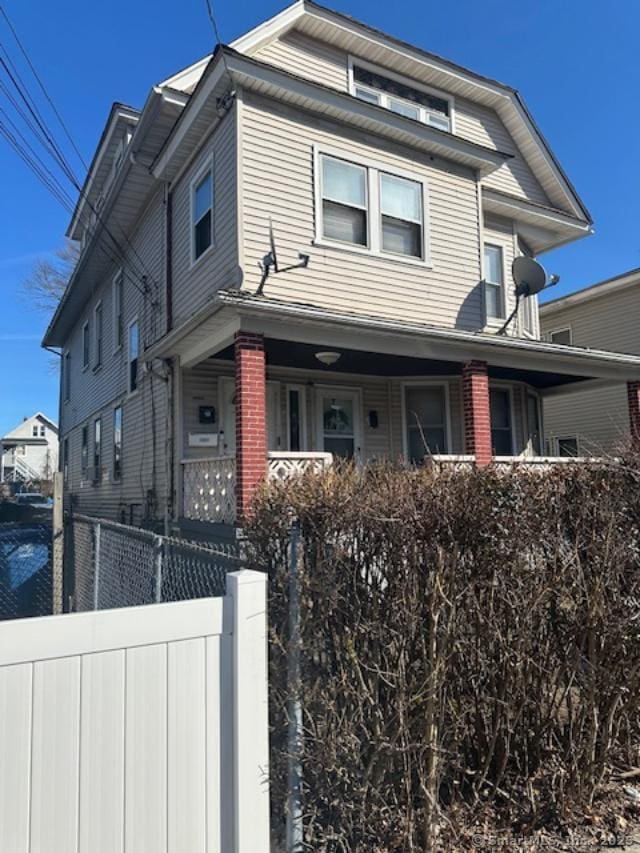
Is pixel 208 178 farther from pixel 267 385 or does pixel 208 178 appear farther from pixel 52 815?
pixel 52 815

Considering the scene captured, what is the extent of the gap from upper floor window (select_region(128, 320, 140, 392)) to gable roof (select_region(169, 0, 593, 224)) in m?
4.77

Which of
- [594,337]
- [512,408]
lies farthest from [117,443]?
[594,337]

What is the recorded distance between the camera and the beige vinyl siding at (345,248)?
29.7 feet

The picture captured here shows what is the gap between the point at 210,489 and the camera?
8.74 metres

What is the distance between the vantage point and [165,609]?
245 centimetres

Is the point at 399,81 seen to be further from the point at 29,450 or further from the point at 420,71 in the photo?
the point at 29,450

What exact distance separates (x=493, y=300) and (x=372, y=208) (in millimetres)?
3854

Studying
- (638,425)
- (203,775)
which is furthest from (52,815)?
(638,425)

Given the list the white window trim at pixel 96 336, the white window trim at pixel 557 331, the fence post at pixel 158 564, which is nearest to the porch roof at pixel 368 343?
the fence post at pixel 158 564

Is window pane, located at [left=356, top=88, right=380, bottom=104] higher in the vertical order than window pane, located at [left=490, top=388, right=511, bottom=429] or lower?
higher

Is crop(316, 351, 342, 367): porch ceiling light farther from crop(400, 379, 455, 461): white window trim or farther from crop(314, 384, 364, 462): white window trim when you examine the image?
crop(400, 379, 455, 461): white window trim

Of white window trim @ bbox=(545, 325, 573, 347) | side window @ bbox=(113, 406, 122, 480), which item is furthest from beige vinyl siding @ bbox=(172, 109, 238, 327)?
white window trim @ bbox=(545, 325, 573, 347)

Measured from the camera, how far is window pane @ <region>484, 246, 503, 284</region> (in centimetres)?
1276

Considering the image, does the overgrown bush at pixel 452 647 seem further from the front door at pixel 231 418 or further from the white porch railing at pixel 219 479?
the front door at pixel 231 418
